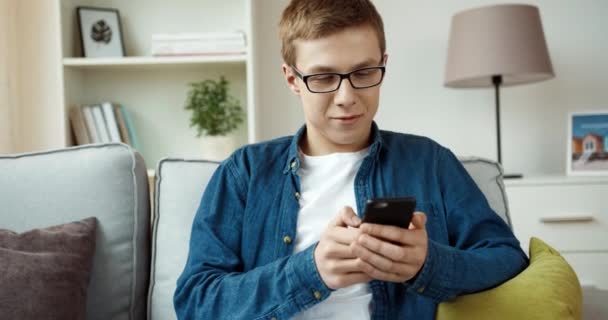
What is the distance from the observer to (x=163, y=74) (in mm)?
2598

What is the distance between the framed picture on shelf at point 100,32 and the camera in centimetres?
247

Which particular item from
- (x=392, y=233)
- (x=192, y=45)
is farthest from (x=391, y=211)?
(x=192, y=45)

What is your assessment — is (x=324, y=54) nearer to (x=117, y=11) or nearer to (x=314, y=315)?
(x=314, y=315)

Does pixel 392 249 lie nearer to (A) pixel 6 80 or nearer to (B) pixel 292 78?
(B) pixel 292 78

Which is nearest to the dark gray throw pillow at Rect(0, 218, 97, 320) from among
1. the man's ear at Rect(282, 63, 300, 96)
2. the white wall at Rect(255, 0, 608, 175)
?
the man's ear at Rect(282, 63, 300, 96)

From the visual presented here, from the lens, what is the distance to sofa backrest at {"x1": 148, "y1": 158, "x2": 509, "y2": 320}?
1.23 meters

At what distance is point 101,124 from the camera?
2.45m

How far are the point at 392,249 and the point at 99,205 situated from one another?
685mm

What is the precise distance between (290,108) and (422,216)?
1851 mm

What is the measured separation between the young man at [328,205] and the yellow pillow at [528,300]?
0.03 metres

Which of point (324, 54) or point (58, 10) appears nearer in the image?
point (324, 54)

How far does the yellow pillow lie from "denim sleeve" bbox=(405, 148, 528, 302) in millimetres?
25

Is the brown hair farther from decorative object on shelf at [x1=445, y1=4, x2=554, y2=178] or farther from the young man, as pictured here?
decorative object on shelf at [x1=445, y1=4, x2=554, y2=178]

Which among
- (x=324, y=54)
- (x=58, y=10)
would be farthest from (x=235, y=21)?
(x=324, y=54)
